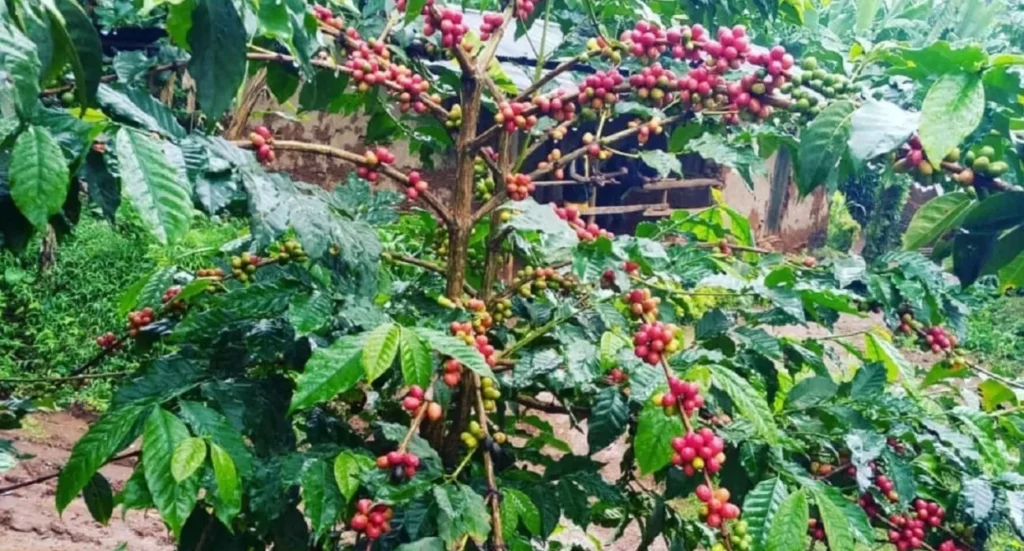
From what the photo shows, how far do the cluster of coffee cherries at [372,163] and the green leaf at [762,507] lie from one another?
2.56 ft

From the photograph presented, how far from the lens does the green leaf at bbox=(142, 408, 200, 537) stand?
3.23 feet

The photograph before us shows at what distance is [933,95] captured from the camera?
0.91 m

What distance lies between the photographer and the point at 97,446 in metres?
1.05

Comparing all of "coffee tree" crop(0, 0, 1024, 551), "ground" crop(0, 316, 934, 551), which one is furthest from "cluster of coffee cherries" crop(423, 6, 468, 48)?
"ground" crop(0, 316, 934, 551)

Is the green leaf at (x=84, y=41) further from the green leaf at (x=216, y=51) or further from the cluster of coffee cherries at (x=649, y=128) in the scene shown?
the cluster of coffee cherries at (x=649, y=128)

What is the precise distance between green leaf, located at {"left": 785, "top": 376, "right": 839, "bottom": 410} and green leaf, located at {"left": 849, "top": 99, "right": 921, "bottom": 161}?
0.51 metres

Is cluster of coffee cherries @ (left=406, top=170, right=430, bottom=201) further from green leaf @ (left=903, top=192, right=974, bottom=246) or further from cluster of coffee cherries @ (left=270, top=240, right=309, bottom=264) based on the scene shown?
green leaf @ (left=903, top=192, right=974, bottom=246)

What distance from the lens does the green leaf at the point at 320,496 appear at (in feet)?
3.46

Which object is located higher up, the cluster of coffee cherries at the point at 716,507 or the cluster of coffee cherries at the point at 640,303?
the cluster of coffee cherries at the point at 640,303

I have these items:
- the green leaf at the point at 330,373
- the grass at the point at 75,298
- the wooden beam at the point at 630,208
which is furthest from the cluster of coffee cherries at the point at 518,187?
the wooden beam at the point at 630,208

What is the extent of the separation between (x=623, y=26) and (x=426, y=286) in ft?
2.73

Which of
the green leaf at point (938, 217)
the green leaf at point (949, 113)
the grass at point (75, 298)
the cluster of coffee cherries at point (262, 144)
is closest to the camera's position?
the green leaf at point (949, 113)

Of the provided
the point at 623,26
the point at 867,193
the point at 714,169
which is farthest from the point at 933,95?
the point at 867,193

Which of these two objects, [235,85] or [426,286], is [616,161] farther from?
[235,85]
